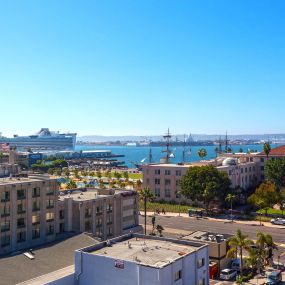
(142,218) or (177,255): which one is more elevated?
(177,255)

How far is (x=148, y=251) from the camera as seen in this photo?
41562 millimetres

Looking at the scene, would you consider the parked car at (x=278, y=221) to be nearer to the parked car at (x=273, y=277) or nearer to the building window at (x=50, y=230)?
the parked car at (x=273, y=277)

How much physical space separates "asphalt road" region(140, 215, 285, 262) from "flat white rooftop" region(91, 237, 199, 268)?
36994 millimetres

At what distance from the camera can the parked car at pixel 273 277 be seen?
53938 millimetres

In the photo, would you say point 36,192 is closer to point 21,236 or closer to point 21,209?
point 21,209

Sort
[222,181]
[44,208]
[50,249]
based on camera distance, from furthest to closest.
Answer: [222,181] < [44,208] < [50,249]

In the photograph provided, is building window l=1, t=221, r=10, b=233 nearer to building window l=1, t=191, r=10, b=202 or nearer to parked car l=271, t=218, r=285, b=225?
building window l=1, t=191, r=10, b=202

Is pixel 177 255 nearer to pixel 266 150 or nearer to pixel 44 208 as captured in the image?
pixel 44 208

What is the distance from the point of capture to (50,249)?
170 feet

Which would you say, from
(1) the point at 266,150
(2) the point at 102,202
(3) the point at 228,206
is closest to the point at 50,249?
(2) the point at 102,202

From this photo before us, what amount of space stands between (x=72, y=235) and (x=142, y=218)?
4111 centimetres

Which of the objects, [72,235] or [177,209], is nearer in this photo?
[72,235]

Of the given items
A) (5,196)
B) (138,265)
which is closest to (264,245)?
(138,265)

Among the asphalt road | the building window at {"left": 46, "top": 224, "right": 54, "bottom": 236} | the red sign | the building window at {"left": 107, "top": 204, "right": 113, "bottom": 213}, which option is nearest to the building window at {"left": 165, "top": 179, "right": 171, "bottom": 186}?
the asphalt road
